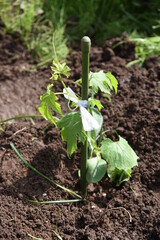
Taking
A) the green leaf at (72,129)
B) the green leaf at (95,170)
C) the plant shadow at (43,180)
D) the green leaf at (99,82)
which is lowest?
the plant shadow at (43,180)

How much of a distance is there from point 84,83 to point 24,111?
43.6 inches

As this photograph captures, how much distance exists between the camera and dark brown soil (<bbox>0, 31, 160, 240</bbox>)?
7.13ft

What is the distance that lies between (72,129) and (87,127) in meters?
0.16

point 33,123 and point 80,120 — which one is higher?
point 80,120

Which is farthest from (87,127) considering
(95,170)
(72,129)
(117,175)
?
(117,175)

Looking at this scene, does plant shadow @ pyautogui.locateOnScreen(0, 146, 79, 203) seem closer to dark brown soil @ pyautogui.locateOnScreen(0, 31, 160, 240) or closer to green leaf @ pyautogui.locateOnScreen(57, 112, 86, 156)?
dark brown soil @ pyautogui.locateOnScreen(0, 31, 160, 240)

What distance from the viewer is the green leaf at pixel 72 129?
1933 mm

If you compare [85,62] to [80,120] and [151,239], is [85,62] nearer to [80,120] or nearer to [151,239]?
[80,120]

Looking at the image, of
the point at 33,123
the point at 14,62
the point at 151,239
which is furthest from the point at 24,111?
the point at 151,239

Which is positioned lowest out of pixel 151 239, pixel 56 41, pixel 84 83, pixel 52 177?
pixel 151 239

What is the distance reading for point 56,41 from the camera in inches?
131

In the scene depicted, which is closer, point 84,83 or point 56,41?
point 84,83

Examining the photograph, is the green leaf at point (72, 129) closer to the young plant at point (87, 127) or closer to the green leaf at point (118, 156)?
the young plant at point (87, 127)

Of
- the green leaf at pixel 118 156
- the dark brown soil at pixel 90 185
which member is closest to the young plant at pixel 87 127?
the green leaf at pixel 118 156
